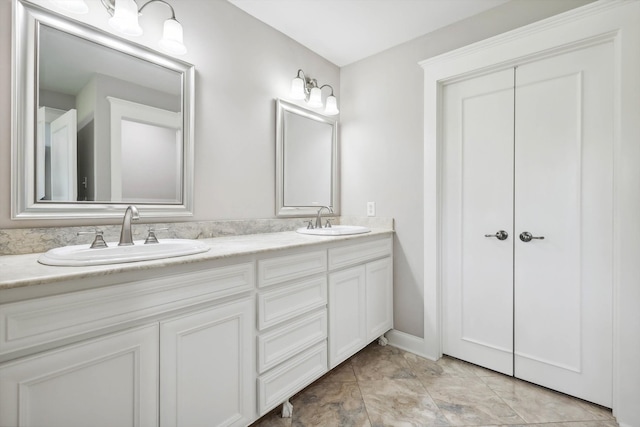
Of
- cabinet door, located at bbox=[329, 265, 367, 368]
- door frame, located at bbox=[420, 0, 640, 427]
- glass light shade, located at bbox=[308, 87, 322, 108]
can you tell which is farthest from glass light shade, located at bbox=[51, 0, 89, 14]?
door frame, located at bbox=[420, 0, 640, 427]

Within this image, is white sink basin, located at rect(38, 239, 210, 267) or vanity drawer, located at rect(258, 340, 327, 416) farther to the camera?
vanity drawer, located at rect(258, 340, 327, 416)

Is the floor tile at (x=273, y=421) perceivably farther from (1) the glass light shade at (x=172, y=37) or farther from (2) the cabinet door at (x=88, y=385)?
(1) the glass light shade at (x=172, y=37)

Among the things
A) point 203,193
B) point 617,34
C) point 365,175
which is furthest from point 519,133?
point 203,193

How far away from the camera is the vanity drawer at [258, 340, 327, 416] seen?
1350mm

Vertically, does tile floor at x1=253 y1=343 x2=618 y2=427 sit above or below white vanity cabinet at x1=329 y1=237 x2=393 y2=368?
below

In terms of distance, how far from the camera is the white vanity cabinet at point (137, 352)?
79 centimetres

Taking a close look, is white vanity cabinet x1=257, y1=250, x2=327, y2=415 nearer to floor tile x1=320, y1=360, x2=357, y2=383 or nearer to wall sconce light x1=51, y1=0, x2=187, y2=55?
floor tile x1=320, y1=360, x2=357, y2=383

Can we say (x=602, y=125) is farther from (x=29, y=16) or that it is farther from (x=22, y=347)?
(x=29, y=16)

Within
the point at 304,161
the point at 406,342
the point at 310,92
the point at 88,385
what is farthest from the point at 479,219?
the point at 88,385

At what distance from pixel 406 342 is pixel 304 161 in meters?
1.57

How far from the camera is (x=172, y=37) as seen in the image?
56.7 inches

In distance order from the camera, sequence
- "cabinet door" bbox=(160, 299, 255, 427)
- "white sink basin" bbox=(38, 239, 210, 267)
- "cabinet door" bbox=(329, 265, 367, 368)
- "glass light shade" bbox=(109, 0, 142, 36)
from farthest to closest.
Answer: "cabinet door" bbox=(329, 265, 367, 368) < "glass light shade" bbox=(109, 0, 142, 36) < "cabinet door" bbox=(160, 299, 255, 427) < "white sink basin" bbox=(38, 239, 210, 267)

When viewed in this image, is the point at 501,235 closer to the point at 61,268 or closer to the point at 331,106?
the point at 331,106

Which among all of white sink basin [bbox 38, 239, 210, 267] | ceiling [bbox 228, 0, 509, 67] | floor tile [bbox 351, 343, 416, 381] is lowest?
floor tile [bbox 351, 343, 416, 381]
